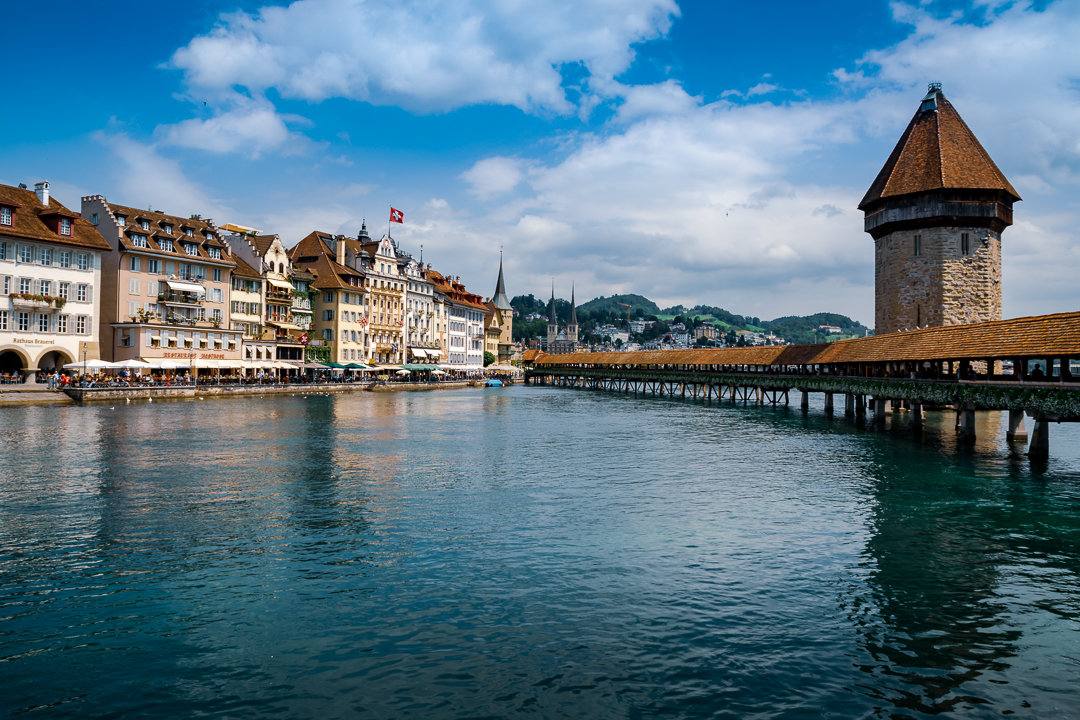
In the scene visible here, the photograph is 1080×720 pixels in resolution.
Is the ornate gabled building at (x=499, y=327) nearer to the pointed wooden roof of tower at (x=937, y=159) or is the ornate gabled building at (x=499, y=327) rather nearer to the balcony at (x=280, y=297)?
the balcony at (x=280, y=297)

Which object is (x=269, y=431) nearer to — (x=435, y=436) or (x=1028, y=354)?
(x=435, y=436)

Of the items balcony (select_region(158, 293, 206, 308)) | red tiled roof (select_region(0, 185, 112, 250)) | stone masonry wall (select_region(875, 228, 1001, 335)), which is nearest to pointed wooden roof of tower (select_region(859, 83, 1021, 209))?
stone masonry wall (select_region(875, 228, 1001, 335))

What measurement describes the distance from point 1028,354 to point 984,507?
894 cm

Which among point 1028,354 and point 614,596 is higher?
point 1028,354

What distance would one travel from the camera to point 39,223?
52.9 m

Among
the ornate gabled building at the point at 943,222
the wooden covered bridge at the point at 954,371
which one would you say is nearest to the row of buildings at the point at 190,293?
the wooden covered bridge at the point at 954,371

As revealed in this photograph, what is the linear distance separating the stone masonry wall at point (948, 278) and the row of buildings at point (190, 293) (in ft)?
188

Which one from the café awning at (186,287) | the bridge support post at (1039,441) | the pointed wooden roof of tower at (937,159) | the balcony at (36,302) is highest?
the pointed wooden roof of tower at (937,159)

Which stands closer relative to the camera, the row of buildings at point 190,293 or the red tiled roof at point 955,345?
the red tiled roof at point 955,345

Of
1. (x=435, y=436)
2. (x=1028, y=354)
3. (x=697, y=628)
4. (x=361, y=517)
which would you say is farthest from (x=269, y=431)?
(x=1028, y=354)

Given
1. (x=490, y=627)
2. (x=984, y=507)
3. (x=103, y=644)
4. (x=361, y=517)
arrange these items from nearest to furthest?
(x=103, y=644), (x=490, y=627), (x=361, y=517), (x=984, y=507)

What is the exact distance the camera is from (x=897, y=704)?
327 inches

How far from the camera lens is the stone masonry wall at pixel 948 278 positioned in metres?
53.0

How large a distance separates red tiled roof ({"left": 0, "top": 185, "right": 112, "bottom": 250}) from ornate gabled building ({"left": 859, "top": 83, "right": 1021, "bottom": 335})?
60.2 meters
